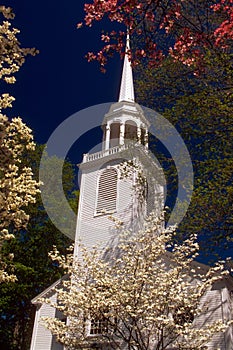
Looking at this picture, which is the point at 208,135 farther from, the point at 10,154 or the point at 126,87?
the point at 126,87

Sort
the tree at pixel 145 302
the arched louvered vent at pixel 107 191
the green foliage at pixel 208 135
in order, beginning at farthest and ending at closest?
the arched louvered vent at pixel 107 191
the tree at pixel 145 302
the green foliage at pixel 208 135

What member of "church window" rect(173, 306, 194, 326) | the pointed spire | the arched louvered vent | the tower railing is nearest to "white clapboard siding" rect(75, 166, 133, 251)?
the arched louvered vent

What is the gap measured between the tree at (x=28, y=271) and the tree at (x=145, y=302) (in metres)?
8.12

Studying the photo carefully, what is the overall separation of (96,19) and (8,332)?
71.7 feet

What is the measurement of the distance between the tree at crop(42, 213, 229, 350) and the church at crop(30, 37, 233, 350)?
1515 millimetres

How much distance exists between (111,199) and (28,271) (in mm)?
7540

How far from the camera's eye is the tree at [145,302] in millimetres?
12227

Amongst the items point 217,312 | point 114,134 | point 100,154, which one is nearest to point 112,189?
point 100,154

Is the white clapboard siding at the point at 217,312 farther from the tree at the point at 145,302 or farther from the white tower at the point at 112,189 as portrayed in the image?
the white tower at the point at 112,189

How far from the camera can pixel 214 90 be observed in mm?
9289

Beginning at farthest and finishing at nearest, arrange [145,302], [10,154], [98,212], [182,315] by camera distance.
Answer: [98,212] → [182,315] → [145,302] → [10,154]

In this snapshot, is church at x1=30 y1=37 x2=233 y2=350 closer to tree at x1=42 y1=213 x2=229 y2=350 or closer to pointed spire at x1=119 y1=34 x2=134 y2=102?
pointed spire at x1=119 y1=34 x2=134 y2=102

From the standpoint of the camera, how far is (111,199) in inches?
779

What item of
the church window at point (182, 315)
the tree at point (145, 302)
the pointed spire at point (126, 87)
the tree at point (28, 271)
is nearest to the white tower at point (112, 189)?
the pointed spire at point (126, 87)
